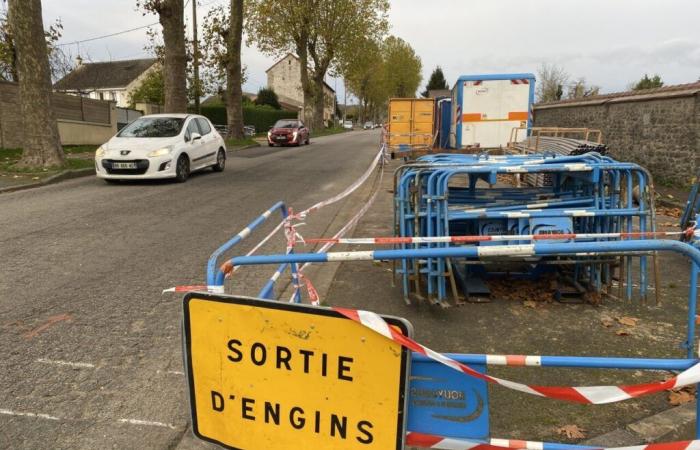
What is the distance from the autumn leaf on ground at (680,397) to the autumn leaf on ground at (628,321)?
1.10 meters

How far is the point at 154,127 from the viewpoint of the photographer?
1268cm

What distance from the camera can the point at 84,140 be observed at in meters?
21.2

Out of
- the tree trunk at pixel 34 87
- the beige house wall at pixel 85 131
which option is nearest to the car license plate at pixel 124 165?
the tree trunk at pixel 34 87

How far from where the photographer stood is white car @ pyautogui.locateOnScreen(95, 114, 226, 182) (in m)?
11.4

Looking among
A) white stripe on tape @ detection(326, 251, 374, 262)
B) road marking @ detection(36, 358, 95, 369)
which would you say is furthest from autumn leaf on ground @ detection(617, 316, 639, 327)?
road marking @ detection(36, 358, 95, 369)

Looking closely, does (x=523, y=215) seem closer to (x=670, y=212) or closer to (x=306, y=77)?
(x=670, y=212)

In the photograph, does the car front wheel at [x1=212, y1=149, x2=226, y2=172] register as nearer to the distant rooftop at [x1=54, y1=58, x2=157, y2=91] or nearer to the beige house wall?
the beige house wall

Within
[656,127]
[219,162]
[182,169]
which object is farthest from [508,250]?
[219,162]

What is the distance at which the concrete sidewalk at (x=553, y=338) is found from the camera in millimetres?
2889

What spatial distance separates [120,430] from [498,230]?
3703mm

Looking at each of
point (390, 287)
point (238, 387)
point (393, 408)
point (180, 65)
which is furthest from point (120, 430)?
point (180, 65)

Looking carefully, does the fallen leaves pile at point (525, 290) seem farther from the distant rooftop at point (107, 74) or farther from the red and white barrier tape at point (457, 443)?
the distant rooftop at point (107, 74)

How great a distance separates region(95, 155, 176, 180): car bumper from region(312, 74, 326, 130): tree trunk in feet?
125

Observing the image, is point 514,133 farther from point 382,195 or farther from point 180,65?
point 180,65
